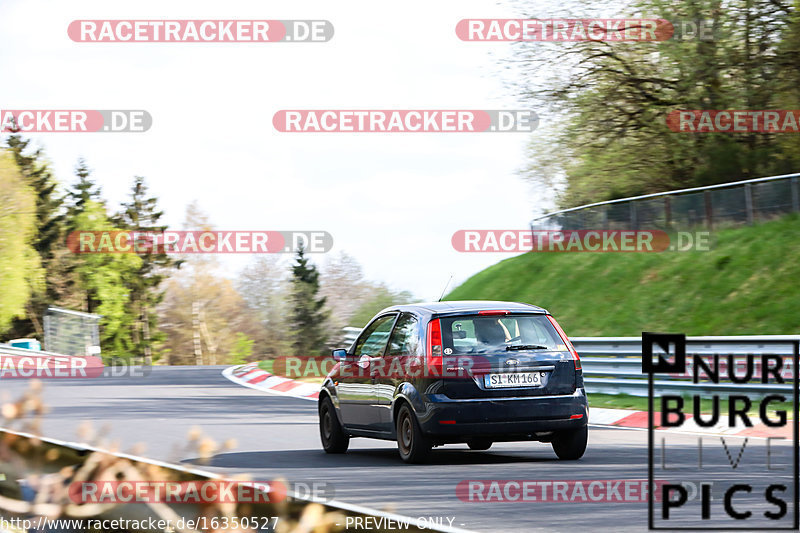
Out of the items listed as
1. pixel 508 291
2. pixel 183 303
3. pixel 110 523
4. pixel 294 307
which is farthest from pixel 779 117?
pixel 183 303

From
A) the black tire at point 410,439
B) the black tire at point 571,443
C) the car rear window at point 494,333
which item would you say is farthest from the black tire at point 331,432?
the black tire at point 571,443

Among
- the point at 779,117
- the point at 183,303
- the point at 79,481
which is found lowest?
the point at 183,303

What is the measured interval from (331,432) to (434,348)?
92.4 inches

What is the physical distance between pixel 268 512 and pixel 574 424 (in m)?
7.54

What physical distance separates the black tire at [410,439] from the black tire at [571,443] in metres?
1.37

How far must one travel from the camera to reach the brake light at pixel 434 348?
37.3ft

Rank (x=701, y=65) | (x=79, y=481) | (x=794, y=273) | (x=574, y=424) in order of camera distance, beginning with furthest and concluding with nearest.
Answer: (x=701, y=65), (x=794, y=273), (x=574, y=424), (x=79, y=481)

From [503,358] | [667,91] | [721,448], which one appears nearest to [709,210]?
[667,91]

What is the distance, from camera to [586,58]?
119 feet

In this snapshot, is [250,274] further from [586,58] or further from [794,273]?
[794,273]

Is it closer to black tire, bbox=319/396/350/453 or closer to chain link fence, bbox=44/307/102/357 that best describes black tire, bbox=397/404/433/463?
black tire, bbox=319/396/350/453

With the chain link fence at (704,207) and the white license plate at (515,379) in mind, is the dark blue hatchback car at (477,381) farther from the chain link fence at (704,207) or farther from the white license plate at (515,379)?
the chain link fence at (704,207)

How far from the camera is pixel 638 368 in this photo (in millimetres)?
18906

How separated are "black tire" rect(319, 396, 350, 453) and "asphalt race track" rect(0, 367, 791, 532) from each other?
173 millimetres
